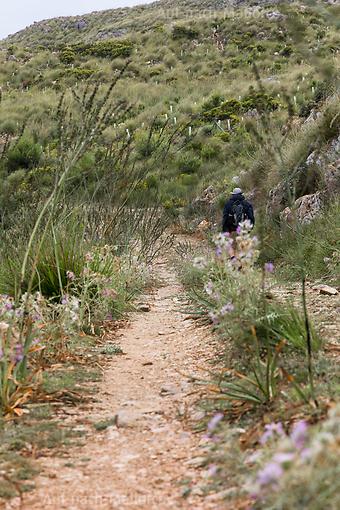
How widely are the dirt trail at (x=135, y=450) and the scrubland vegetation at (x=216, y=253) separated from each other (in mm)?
133

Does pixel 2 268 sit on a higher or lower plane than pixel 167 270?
higher

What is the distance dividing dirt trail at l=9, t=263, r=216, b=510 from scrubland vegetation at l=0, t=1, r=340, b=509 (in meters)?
0.13

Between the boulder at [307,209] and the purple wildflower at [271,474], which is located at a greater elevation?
the purple wildflower at [271,474]

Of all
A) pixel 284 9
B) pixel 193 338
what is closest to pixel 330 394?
pixel 284 9

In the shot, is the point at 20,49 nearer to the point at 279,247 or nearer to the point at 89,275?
the point at 279,247

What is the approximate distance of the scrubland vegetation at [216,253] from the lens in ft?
6.68

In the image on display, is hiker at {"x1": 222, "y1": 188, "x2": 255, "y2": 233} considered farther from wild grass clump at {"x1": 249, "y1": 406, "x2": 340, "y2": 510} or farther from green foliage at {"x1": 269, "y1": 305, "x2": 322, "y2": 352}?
wild grass clump at {"x1": 249, "y1": 406, "x2": 340, "y2": 510}

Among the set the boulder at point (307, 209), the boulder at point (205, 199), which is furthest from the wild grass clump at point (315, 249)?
the boulder at point (205, 199)

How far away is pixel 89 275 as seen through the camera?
4.67 m

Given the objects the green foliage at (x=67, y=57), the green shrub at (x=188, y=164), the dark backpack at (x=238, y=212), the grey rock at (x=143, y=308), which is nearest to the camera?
the grey rock at (x=143, y=308)

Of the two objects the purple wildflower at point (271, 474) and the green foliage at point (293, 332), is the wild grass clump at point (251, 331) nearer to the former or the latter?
the green foliage at point (293, 332)

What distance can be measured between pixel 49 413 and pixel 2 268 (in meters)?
2.38

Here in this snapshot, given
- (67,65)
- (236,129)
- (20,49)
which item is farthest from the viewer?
(20,49)

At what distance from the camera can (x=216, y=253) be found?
3.65 metres
